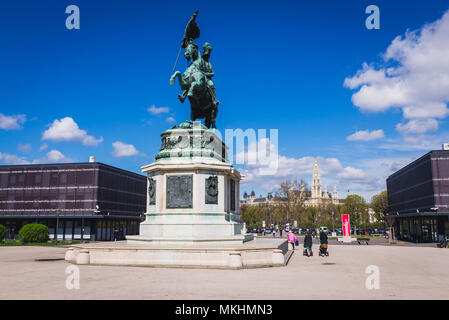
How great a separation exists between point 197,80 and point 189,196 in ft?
21.8

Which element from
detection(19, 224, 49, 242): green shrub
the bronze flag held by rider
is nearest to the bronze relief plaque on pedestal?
the bronze flag held by rider

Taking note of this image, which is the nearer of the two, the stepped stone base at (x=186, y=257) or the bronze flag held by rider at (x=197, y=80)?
the stepped stone base at (x=186, y=257)

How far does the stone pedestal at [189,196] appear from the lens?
56.6ft

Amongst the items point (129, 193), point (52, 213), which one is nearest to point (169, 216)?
point (52, 213)

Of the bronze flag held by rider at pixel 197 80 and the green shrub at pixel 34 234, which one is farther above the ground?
the bronze flag held by rider at pixel 197 80

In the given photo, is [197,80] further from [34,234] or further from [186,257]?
[34,234]

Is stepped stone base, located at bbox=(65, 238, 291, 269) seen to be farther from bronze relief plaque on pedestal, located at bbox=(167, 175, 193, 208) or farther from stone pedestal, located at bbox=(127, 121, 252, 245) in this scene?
bronze relief plaque on pedestal, located at bbox=(167, 175, 193, 208)

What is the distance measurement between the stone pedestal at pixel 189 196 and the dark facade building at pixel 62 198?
33.9 m

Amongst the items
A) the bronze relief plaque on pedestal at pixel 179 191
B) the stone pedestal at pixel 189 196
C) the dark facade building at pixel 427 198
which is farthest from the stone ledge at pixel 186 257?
the dark facade building at pixel 427 198

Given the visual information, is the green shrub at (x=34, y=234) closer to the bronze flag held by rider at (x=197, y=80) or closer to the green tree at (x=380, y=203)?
the bronze flag held by rider at (x=197, y=80)

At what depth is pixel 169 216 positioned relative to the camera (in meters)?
17.7
